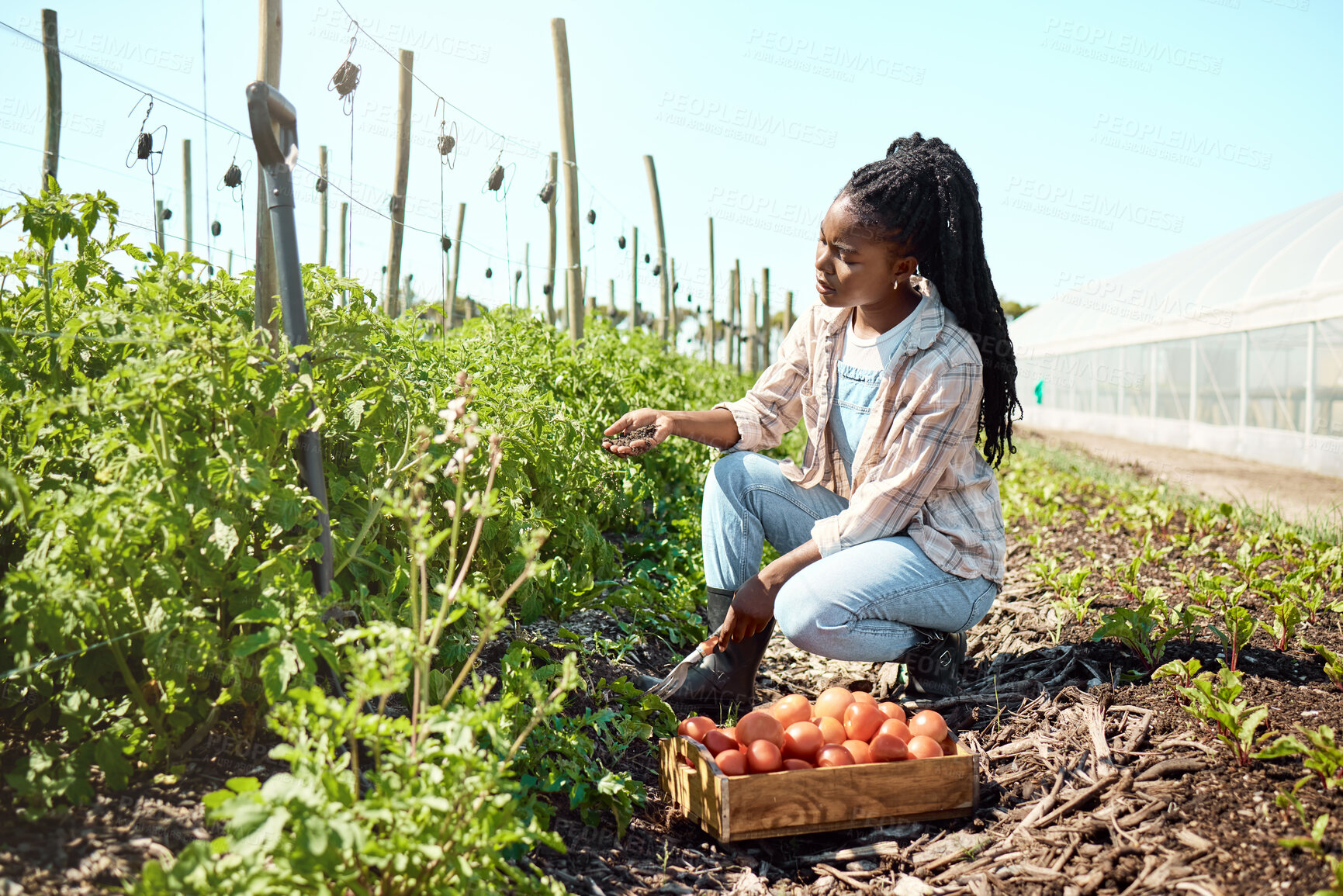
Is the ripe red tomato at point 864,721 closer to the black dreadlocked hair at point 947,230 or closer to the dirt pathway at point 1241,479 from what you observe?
the black dreadlocked hair at point 947,230

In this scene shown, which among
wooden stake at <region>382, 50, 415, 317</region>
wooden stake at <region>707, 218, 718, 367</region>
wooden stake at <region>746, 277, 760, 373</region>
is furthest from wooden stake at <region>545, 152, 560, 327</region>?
wooden stake at <region>746, 277, 760, 373</region>

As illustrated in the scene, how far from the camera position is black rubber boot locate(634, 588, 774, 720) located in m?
2.61

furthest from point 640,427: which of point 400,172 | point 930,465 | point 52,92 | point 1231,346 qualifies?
point 1231,346

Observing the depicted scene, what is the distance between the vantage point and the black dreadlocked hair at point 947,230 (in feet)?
8.48

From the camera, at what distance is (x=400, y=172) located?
16.8 feet

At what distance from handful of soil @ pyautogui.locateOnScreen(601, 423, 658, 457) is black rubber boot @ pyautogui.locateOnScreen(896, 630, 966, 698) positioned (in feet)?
3.37

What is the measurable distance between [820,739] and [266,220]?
5.91 feet

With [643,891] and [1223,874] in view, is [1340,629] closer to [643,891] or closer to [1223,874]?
[1223,874]

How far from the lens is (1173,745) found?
2.15 metres

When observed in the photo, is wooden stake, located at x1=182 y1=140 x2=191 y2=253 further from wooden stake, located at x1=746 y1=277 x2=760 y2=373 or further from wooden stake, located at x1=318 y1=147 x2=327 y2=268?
wooden stake, located at x1=746 y1=277 x2=760 y2=373

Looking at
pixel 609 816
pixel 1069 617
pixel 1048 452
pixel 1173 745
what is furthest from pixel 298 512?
pixel 1048 452

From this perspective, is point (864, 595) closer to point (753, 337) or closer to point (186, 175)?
point (186, 175)

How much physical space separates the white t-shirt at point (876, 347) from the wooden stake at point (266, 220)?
1719 mm

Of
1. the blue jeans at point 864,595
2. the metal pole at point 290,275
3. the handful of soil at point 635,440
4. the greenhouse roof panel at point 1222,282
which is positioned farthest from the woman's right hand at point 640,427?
the greenhouse roof panel at point 1222,282
